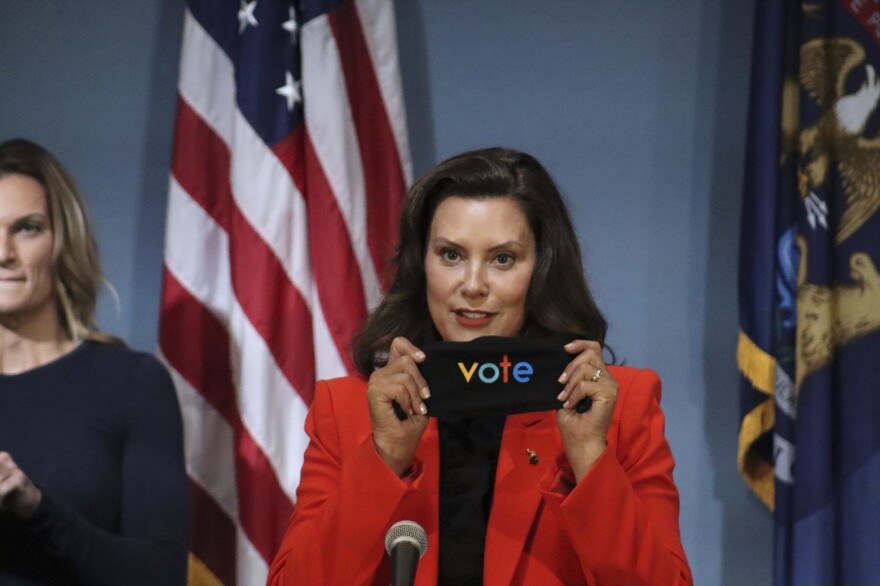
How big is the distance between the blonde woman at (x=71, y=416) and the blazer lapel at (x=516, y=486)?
0.83 m

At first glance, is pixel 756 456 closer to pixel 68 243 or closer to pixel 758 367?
pixel 758 367

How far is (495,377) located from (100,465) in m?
1.02

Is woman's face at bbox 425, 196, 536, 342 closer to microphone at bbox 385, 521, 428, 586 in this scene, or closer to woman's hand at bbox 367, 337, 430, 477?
woman's hand at bbox 367, 337, 430, 477

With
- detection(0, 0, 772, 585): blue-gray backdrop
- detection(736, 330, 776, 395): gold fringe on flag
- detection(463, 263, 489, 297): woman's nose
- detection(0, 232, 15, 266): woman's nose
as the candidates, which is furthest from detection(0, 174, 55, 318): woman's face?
detection(736, 330, 776, 395): gold fringe on flag

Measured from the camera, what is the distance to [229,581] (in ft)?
9.95

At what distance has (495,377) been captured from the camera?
5.68 ft

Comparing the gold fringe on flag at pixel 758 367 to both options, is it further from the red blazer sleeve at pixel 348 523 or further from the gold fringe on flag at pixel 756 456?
the red blazer sleeve at pixel 348 523

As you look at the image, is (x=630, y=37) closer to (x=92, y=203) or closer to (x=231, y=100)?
(x=231, y=100)

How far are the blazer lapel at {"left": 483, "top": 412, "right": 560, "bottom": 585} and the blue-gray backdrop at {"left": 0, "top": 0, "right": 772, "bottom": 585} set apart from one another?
120cm

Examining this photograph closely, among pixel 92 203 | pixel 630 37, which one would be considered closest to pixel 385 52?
pixel 630 37

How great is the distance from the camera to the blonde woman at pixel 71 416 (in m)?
2.28

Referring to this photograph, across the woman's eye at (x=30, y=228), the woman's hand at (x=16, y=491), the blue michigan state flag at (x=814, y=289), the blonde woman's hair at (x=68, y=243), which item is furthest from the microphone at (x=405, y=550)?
the blue michigan state flag at (x=814, y=289)

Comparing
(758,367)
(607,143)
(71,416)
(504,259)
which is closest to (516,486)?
(504,259)

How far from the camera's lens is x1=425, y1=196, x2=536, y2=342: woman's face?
1947 mm
